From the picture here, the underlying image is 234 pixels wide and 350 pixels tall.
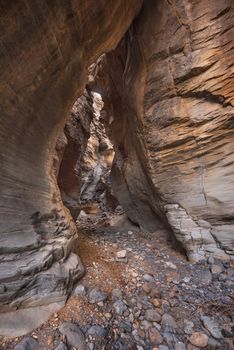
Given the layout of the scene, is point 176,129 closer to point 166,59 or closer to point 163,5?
point 166,59

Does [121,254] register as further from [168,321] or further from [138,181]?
[138,181]

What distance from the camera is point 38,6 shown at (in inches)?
86.7

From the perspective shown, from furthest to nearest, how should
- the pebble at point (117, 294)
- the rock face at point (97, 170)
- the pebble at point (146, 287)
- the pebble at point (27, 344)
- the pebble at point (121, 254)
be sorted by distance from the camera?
the rock face at point (97, 170)
the pebble at point (121, 254)
the pebble at point (146, 287)
the pebble at point (117, 294)
the pebble at point (27, 344)

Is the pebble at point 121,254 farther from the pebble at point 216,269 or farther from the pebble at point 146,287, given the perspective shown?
the pebble at point 216,269

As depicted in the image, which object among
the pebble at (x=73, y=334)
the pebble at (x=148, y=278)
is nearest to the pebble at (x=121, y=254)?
the pebble at (x=148, y=278)

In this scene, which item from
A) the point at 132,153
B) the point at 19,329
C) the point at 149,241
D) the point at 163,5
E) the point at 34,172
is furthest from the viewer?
the point at 132,153

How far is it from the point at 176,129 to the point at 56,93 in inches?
98.4


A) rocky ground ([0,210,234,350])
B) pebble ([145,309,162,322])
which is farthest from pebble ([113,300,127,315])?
pebble ([145,309,162,322])

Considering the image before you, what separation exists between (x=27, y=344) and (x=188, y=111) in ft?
14.0

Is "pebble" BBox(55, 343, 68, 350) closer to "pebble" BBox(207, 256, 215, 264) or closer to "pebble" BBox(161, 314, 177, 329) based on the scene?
"pebble" BBox(161, 314, 177, 329)

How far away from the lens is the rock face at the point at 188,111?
3643mm

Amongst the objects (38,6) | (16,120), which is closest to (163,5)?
(38,6)

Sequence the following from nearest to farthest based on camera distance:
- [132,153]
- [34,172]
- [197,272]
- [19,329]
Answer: [19,329]
[34,172]
[197,272]
[132,153]

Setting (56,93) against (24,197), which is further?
(56,93)
